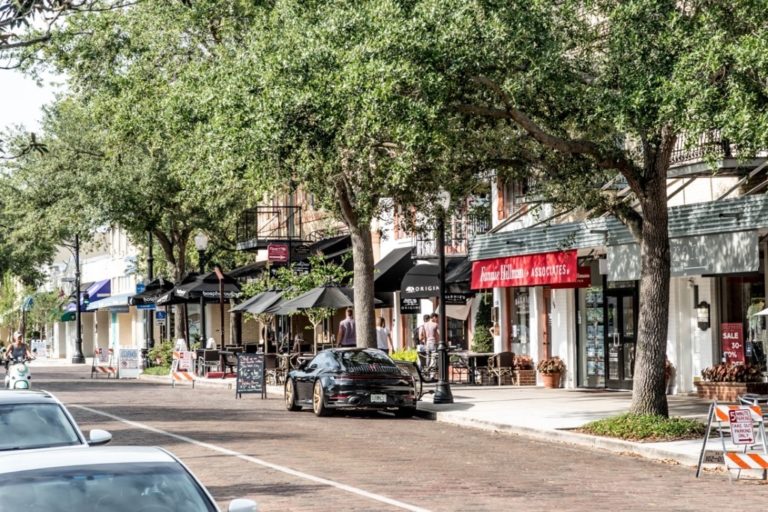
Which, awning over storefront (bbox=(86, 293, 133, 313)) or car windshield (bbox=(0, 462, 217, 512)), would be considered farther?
awning over storefront (bbox=(86, 293, 133, 313))

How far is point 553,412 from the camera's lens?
24188 mm

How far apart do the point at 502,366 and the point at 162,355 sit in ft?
69.4

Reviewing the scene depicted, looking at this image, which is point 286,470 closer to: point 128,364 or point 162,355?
point 128,364

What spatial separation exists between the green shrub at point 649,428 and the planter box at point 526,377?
13.8 metres

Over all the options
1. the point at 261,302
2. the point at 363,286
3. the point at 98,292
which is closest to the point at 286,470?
the point at 363,286

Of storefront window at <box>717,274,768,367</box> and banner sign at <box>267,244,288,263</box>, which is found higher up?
banner sign at <box>267,244,288,263</box>

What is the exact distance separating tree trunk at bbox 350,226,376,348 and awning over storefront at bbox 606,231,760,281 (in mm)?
6280

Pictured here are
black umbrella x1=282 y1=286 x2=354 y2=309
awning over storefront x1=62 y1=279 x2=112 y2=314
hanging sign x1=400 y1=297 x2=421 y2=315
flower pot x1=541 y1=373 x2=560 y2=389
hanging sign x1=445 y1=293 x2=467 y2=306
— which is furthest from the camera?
awning over storefront x1=62 y1=279 x2=112 y2=314

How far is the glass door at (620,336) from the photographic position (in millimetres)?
29984

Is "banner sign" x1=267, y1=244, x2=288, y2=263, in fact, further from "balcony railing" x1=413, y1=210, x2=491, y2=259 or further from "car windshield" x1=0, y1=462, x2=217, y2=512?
"car windshield" x1=0, y1=462, x2=217, y2=512

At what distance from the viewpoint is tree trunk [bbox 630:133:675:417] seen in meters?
19.9

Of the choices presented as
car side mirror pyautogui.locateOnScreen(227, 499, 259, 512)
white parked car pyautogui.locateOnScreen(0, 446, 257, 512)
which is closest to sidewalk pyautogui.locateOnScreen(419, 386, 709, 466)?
car side mirror pyautogui.locateOnScreen(227, 499, 259, 512)

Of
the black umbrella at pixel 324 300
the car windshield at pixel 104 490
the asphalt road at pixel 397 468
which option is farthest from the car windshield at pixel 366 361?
the car windshield at pixel 104 490

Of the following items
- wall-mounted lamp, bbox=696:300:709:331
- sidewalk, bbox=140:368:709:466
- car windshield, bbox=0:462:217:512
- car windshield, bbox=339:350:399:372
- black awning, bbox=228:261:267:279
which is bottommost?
sidewalk, bbox=140:368:709:466
